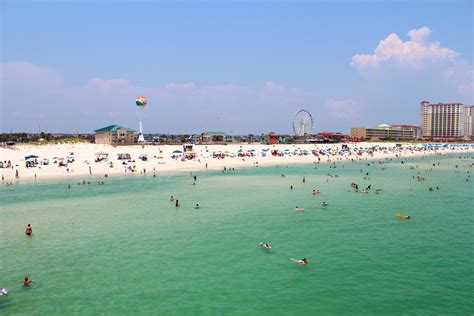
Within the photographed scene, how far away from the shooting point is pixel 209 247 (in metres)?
19.5

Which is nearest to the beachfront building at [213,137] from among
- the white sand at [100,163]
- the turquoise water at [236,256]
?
the white sand at [100,163]

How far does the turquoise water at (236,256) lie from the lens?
44.2 feet

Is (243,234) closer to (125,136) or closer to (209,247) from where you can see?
(209,247)

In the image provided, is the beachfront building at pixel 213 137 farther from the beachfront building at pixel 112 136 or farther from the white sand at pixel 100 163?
the white sand at pixel 100 163

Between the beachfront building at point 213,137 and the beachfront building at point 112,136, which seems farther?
the beachfront building at point 213,137

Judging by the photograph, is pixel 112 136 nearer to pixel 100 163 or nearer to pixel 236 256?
pixel 100 163

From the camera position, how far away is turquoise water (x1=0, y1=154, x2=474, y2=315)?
13.5 metres

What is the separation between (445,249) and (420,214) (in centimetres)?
868

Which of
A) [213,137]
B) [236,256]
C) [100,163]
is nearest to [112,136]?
[100,163]

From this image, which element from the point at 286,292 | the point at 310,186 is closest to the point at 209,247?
the point at 286,292

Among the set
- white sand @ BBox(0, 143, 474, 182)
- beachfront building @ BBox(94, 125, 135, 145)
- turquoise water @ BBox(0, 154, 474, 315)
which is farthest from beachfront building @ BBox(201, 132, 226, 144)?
turquoise water @ BBox(0, 154, 474, 315)

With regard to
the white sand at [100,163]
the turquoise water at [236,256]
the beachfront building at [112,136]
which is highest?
the beachfront building at [112,136]

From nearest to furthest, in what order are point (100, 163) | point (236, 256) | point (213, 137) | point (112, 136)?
1. point (236, 256)
2. point (100, 163)
3. point (112, 136)
4. point (213, 137)

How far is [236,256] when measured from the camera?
18062 mm
